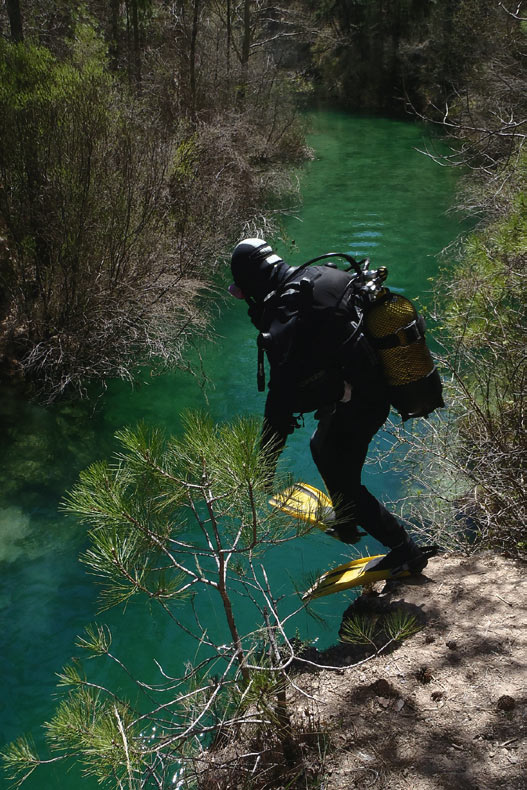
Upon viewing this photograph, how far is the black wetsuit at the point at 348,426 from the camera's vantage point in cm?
268

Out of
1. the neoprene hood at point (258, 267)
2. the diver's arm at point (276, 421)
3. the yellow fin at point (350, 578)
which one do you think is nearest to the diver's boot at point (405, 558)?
the yellow fin at point (350, 578)

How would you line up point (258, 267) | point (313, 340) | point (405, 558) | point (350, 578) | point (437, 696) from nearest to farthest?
point (437, 696)
point (313, 340)
point (258, 267)
point (405, 558)
point (350, 578)

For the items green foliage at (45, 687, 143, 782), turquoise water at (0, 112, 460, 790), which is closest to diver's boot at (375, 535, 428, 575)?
turquoise water at (0, 112, 460, 790)

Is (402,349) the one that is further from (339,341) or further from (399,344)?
(339,341)

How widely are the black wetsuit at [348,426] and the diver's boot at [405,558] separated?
2.6 inches

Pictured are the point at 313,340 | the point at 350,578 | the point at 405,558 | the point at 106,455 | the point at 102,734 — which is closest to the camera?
Result: the point at 102,734

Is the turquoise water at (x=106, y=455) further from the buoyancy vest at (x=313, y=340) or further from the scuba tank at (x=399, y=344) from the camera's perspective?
the scuba tank at (x=399, y=344)

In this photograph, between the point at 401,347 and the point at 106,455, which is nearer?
the point at 401,347

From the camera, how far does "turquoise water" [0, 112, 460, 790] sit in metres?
3.92

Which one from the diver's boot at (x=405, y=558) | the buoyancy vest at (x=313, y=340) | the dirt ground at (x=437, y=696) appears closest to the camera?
the dirt ground at (x=437, y=696)

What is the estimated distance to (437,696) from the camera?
2.49 m

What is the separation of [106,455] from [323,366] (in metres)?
3.77

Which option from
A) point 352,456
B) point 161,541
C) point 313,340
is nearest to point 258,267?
point 313,340

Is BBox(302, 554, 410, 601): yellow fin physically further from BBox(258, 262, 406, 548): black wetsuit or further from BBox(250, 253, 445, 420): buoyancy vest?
BBox(250, 253, 445, 420): buoyancy vest
